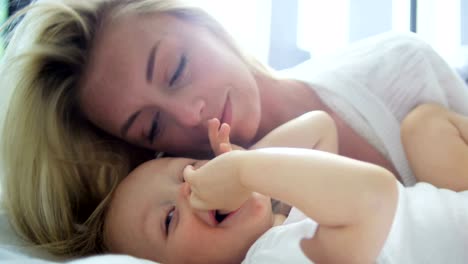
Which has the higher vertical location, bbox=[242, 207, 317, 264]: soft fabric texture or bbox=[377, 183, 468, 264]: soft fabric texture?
bbox=[242, 207, 317, 264]: soft fabric texture

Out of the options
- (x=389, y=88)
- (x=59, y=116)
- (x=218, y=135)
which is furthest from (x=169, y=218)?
(x=389, y=88)

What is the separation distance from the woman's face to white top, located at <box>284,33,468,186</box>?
0.21 meters

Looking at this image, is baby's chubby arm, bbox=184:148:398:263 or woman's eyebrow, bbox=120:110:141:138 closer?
baby's chubby arm, bbox=184:148:398:263

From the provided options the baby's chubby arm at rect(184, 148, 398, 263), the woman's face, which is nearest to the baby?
the baby's chubby arm at rect(184, 148, 398, 263)

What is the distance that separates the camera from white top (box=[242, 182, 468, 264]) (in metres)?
0.64

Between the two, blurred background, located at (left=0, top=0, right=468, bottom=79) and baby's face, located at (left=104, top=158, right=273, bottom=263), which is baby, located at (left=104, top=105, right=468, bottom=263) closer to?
baby's face, located at (left=104, top=158, right=273, bottom=263)

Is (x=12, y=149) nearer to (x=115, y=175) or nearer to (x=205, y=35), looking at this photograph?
(x=115, y=175)

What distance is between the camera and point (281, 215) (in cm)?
84

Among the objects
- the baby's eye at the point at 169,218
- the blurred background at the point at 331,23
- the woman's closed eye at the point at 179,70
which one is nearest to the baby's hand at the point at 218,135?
the baby's eye at the point at 169,218

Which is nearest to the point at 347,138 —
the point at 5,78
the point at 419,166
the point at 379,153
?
the point at 379,153

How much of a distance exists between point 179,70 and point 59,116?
1.05ft

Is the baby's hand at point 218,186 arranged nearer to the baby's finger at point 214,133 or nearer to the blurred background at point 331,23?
the baby's finger at point 214,133

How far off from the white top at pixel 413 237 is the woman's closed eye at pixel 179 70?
0.39 metres

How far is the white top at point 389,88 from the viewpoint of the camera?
3.47ft
